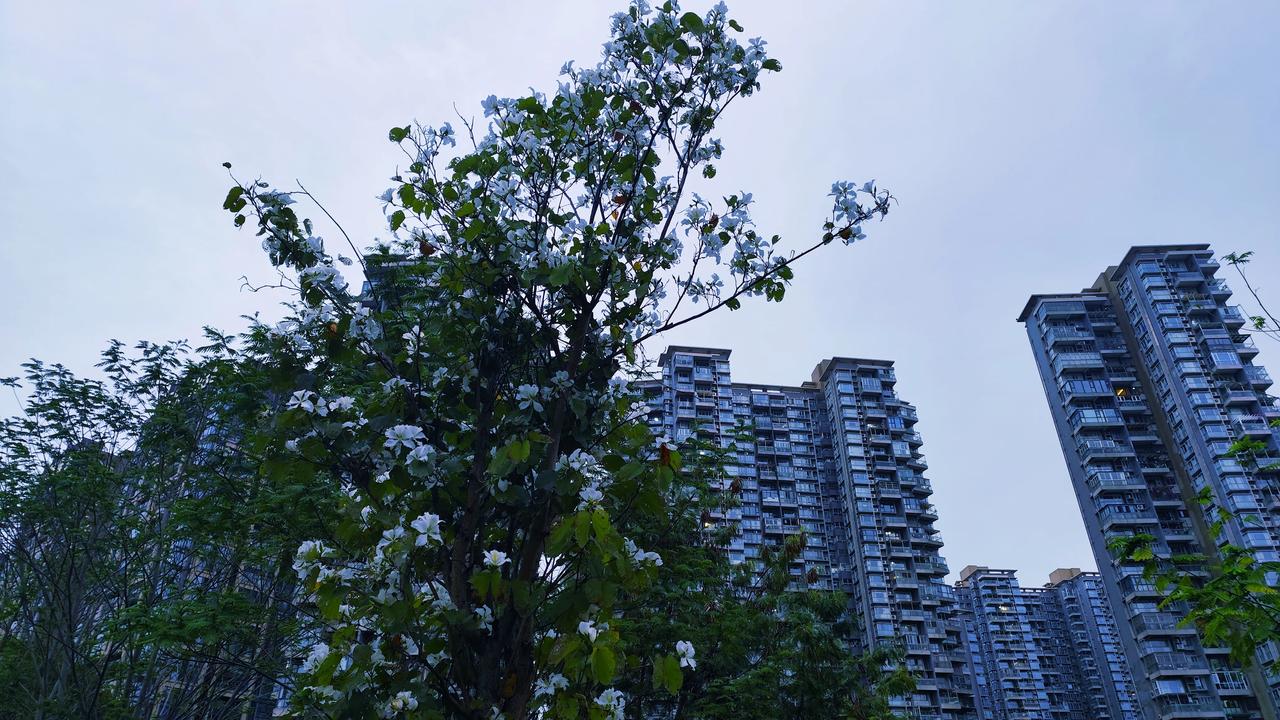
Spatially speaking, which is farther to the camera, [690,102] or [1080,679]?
[1080,679]

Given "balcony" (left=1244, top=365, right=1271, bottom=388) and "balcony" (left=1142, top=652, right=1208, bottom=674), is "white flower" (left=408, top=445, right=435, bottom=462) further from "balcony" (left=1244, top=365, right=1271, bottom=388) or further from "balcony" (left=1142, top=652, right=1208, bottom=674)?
"balcony" (left=1244, top=365, right=1271, bottom=388)

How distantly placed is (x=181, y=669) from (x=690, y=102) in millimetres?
10810

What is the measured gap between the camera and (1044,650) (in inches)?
3312

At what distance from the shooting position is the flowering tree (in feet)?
8.33

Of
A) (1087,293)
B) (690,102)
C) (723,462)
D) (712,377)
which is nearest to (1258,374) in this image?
(1087,293)

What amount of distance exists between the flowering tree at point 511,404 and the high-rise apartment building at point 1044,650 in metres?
89.4

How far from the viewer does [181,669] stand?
9953 millimetres

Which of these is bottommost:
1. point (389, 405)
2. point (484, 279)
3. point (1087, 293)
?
point (389, 405)

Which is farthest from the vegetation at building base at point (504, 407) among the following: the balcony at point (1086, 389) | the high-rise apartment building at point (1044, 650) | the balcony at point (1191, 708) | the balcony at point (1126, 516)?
the high-rise apartment building at point (1044, 650)

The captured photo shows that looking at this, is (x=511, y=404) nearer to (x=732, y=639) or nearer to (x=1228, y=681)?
(x=732, y=639)

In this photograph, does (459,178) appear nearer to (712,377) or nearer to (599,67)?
(599,67)

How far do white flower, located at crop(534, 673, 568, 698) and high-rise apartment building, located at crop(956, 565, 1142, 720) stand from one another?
8959 centimetres

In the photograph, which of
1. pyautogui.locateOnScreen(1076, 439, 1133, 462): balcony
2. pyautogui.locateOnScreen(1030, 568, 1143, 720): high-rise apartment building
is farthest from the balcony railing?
pyautogui.locateOnScreen(1030, 568, 1143, 720): high-rise apartment building

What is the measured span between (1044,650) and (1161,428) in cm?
4912
